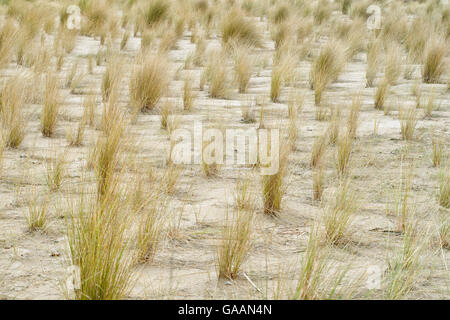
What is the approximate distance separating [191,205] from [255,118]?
1.94m

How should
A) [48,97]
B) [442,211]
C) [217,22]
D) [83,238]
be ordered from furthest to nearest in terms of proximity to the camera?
[217,22] → [48,97] → [442,211] → [83,238]

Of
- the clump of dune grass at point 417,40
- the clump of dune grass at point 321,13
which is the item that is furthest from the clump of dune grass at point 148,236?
the clump of dune grass at point 321,13

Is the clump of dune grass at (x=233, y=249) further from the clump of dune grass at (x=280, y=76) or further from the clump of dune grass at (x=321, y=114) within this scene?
the clump of dune grass at (x=280, y=76)

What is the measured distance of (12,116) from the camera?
404 centimetres

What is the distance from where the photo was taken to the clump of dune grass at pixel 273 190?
117 inches

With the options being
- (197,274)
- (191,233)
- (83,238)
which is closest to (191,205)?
(191,233)

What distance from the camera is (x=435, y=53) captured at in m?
6.55

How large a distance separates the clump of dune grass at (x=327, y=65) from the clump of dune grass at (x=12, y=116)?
2859 millimetres

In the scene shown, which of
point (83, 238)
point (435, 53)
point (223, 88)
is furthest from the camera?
point (435, 53)

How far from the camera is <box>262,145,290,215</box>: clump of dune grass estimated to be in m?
2.96

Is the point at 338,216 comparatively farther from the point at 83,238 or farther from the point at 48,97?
the point at 48,97

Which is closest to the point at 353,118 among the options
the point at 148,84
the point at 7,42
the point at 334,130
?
the point at 334,130

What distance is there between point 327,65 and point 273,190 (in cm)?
373
